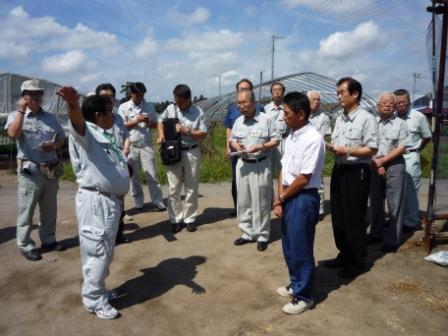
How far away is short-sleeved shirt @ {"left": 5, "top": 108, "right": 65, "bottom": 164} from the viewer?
4.22 meters

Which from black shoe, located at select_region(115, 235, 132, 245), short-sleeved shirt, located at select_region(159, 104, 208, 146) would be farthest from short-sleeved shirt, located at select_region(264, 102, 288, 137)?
black shoe, located at select_region(115, 235, 132, 245)

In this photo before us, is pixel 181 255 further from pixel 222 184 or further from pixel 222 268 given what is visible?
→ pixel 222 184

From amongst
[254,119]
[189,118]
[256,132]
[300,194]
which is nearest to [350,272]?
[300,194]

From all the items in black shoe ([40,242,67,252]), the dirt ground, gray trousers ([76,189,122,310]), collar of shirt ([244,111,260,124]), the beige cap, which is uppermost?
the beige cap

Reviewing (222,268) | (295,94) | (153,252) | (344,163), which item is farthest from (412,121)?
(153,252)

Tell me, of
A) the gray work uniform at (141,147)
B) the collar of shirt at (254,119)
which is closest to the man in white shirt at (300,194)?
the collar of shirt at (254,119)

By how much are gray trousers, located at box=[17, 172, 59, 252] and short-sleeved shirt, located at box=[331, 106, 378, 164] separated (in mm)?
3166

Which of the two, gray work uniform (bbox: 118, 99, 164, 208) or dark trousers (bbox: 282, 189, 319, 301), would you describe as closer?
dark trousers (bbox: 282, 189, 319, 301)

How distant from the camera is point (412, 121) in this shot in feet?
16.2

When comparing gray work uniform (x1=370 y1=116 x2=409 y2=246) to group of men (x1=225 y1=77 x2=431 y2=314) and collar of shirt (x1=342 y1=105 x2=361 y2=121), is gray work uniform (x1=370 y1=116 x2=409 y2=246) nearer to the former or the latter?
group of men (x1=225 y1=77 x2=431 y2=314)

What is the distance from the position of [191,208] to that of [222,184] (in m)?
3.57

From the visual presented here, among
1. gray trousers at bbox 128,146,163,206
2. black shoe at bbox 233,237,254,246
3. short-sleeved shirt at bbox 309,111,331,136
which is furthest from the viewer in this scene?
gray trousers at bbox 128,146,163,206

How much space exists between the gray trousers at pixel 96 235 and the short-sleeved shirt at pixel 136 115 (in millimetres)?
2957

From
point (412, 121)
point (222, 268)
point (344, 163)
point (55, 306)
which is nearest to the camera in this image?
point (55, 306)
